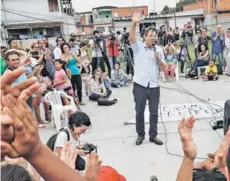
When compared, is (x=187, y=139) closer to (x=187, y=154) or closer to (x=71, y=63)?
(x=187, y=154)

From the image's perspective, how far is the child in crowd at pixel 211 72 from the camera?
26.2 feet

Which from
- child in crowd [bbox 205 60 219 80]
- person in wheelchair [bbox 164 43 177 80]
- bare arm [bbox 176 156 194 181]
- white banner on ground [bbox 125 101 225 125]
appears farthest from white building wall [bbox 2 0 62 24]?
bare arm [bbox 176 156 194 181]

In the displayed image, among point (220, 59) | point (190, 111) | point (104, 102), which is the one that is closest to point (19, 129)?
point (190, 111)

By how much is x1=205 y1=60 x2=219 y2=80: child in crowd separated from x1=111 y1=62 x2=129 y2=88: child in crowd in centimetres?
231

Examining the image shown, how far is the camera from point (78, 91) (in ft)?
20.2

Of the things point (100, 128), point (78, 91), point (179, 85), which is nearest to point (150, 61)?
point (100, 128)

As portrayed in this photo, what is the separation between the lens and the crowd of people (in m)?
0.73

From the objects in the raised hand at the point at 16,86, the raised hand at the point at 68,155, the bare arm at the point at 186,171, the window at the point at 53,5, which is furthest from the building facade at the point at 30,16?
the raised hand at the point at 16,86

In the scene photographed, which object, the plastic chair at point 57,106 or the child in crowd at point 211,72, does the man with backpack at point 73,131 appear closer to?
the plastic chair at point 57,106

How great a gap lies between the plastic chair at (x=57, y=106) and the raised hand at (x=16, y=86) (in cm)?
407

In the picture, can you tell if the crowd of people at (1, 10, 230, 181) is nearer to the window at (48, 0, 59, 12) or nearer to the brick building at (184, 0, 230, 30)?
the brick building at (184, 0, 230, 30)

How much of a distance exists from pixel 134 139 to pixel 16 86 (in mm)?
3578

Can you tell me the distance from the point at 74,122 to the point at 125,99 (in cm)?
391

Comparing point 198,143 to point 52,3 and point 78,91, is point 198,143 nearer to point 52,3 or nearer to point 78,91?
point 78,91
